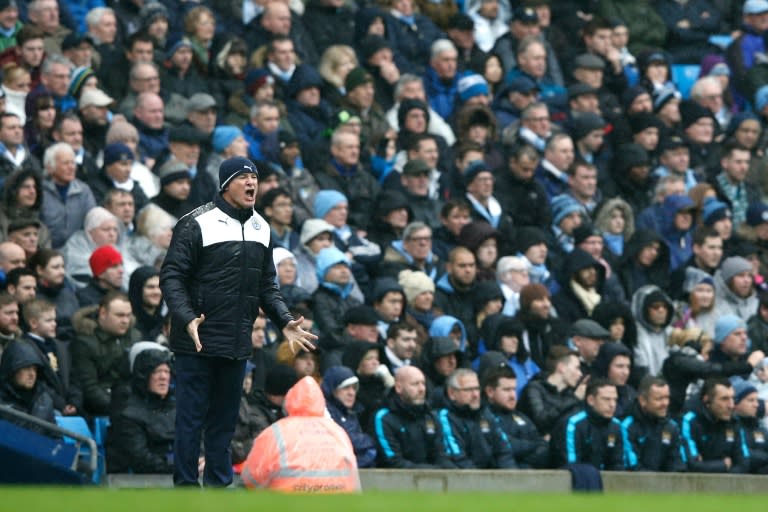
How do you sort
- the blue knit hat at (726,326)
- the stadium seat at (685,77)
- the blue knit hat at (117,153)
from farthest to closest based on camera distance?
the stadium seat at (685,77) < the blue knit hat at (726,326) < the blue knit hat at (117,153)

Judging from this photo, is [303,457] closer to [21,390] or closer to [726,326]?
[21,390]

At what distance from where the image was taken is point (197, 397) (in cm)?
1264

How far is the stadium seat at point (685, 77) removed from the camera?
25.5 meters

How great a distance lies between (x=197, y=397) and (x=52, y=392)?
9.56 feet

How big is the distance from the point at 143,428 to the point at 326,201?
446 centimetres

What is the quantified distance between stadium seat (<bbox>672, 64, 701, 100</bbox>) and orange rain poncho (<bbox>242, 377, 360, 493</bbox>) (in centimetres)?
1425

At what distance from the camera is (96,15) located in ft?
65.7

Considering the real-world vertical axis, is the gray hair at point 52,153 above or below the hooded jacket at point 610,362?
above

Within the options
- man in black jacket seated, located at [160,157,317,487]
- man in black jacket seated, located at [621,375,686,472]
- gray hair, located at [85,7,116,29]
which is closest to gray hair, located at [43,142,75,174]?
gray hair, located at [85,7,116,29]

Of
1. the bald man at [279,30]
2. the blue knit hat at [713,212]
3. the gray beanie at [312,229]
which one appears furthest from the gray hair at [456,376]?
the bald man at [279,30]

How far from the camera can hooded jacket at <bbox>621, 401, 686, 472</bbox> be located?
57.6ft

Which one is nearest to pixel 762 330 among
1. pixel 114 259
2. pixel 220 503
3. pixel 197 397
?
pixel 114 259

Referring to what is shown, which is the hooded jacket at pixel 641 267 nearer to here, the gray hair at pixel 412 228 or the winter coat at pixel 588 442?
the gray hair at pixel 412 228

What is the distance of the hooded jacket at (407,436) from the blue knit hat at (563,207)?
15.6 ft
